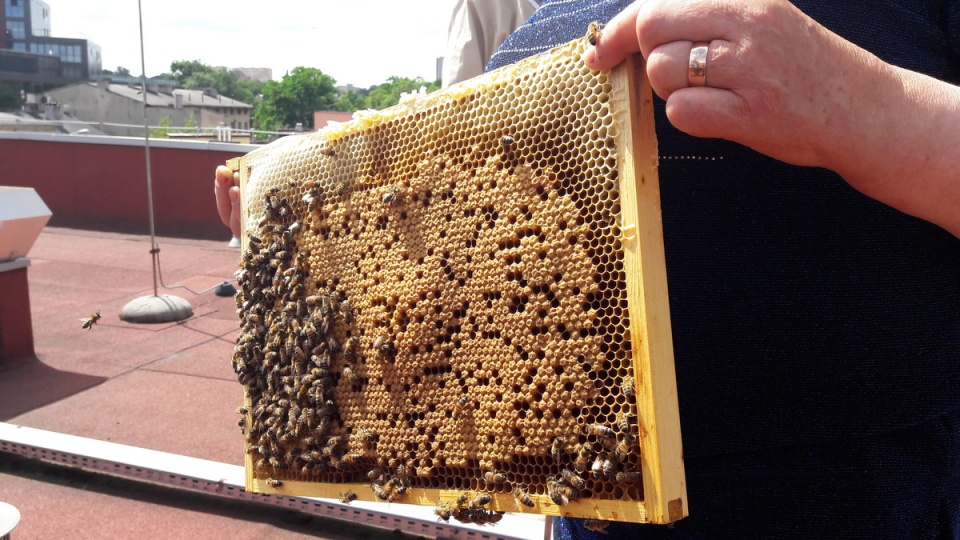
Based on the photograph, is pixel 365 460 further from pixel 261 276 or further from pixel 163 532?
pixel 163 532

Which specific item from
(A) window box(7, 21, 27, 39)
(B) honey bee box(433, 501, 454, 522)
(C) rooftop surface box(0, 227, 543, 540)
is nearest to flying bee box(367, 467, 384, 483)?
(B) honey bee box(433, 501, 454, 522)

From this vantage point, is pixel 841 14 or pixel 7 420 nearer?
pixel 841 14

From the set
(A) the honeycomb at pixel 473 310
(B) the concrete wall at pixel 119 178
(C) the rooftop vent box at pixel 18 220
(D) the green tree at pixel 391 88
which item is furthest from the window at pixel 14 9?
(A) the honeycomb at pixel 473 310

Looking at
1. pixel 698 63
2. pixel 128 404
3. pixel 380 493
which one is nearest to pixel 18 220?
pixel 128 404

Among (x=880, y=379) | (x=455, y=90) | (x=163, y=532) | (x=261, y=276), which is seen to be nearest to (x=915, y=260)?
(x=880, y=379)

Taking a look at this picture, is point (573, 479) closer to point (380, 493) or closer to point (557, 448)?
point (557, 448)

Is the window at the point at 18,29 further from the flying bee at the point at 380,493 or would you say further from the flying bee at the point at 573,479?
the flying bee at the point at 573,479
